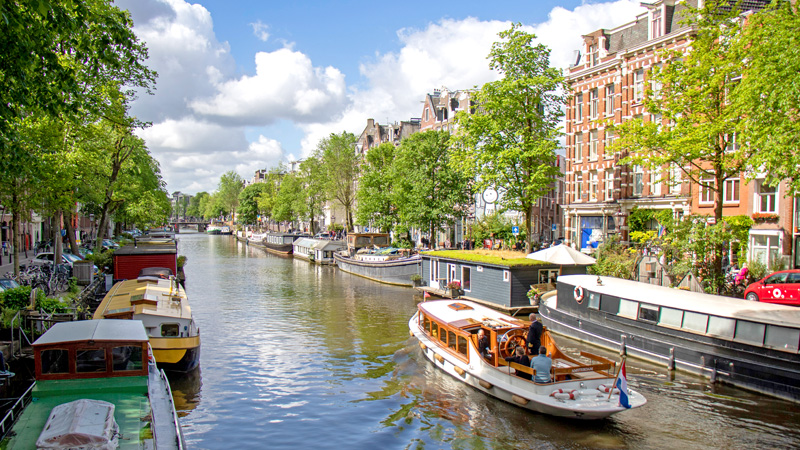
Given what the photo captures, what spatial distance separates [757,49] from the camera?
1934cm

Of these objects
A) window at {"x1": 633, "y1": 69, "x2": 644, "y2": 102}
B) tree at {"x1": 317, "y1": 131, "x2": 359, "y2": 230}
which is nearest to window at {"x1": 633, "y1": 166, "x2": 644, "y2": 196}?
window at {"x1": 633, "y1": 69, "x2": 644, "y2": 102}

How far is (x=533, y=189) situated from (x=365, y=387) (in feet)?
61.9

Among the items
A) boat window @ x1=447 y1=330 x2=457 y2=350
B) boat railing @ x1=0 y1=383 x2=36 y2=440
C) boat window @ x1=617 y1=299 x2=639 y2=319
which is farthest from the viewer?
boat window @ x1=617 y1=299 x2=639 y2=319

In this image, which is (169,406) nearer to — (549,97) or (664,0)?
(549,97)

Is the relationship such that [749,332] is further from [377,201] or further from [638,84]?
[377,201]

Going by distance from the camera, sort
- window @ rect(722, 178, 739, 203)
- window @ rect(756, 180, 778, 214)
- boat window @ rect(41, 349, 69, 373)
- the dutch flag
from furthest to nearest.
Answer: window @ rect(722, 178, 739, 203), window @ rect(756, 180, 778, 214), the dutch flag, boat window @ rect(41, 349, 69, 373)

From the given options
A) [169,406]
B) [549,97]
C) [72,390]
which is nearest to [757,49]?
[549,97]

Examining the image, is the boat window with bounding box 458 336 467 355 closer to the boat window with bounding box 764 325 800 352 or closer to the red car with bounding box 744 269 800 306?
the boat window with bounding box 764 325 800 352

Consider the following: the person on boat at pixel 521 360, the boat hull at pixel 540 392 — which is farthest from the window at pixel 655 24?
the boat hull at pixel 540 392

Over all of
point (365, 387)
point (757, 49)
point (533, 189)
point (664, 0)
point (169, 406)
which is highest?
point (664, 0)

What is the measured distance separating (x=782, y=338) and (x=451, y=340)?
9.35m

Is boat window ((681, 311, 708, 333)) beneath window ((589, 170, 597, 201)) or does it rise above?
beneath

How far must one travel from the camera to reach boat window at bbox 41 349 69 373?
11367mm

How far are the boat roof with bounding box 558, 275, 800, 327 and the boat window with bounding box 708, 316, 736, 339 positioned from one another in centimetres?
16
